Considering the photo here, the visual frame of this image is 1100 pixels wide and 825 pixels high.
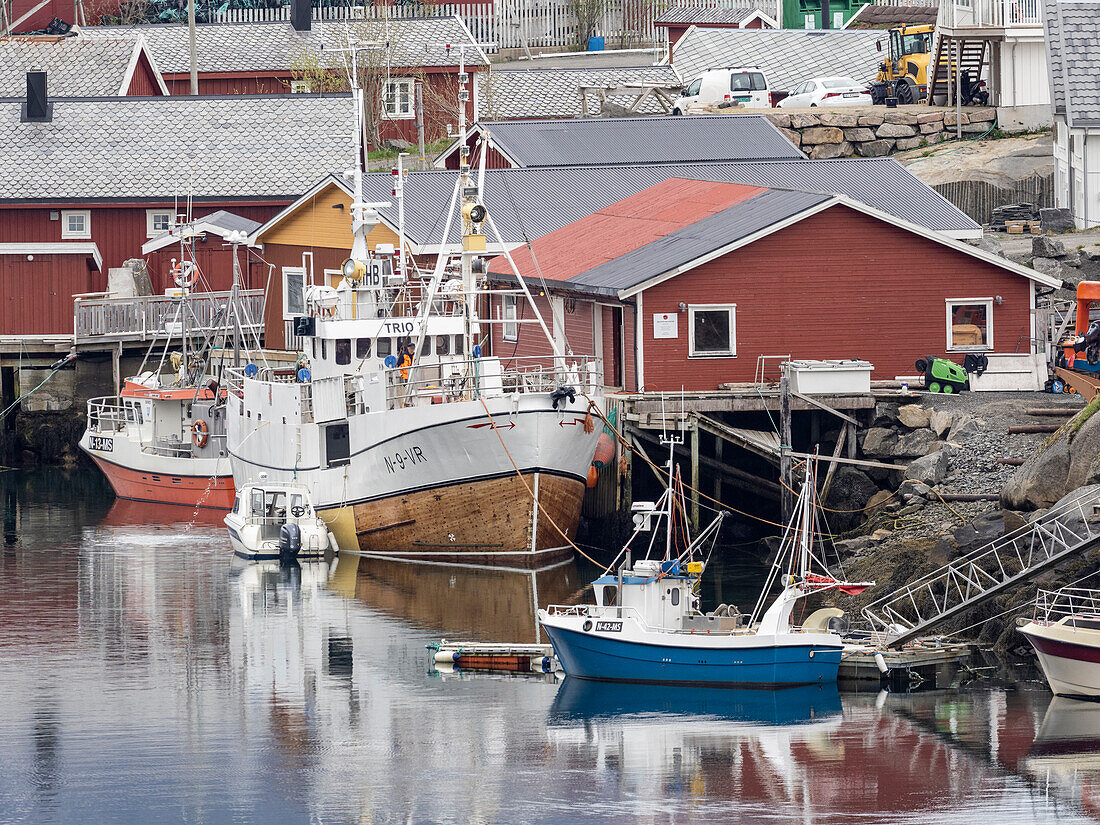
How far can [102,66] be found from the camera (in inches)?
2869

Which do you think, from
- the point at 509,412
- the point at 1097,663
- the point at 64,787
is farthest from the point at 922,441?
the point at 64,787

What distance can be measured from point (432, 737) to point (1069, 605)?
9.24 meters

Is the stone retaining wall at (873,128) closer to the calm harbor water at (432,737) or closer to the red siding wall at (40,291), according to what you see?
the red siding wall at (40,291)

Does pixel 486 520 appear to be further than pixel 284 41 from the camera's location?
No

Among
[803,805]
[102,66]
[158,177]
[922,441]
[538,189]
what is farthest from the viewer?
[102,66]

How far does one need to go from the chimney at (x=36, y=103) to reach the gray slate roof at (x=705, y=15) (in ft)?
116

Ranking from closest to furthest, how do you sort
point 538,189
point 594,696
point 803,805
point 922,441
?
point 803,805
point 594,696
point 922,441
point 538,189

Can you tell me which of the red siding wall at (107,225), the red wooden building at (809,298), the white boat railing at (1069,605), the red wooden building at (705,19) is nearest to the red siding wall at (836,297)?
the red wooden building at (809,298)

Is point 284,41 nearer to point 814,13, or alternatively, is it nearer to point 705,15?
point 705,15

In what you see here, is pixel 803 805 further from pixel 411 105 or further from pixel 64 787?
pixel 411 105

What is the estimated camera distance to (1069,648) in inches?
1147

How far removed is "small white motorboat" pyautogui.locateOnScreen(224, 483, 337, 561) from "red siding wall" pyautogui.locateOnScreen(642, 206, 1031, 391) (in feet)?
25.9

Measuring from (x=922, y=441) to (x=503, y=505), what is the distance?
8229 millimetres

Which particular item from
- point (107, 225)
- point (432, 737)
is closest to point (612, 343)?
point (432, 737)
